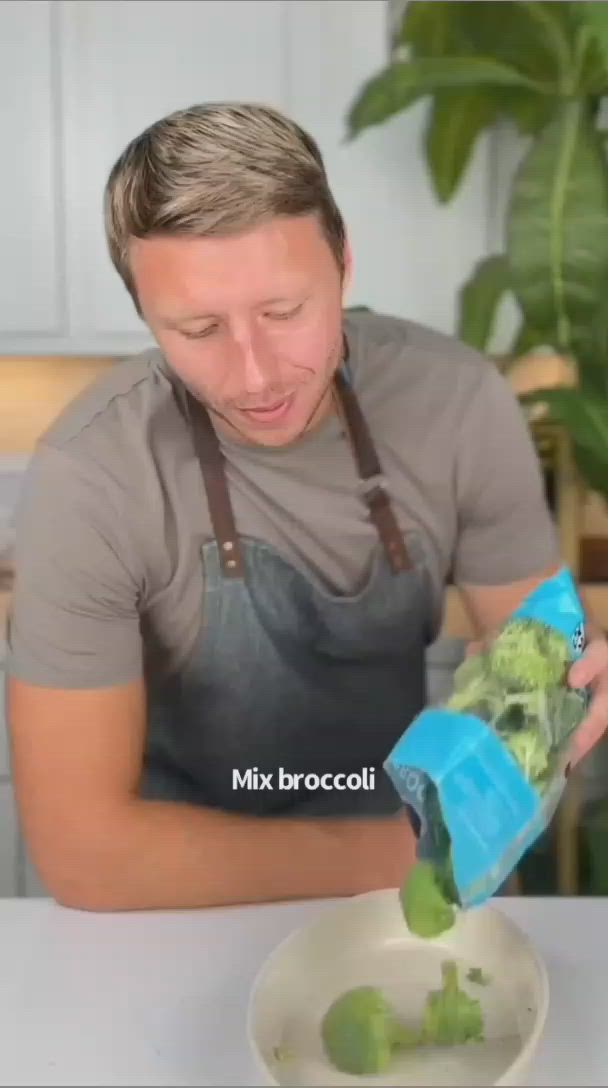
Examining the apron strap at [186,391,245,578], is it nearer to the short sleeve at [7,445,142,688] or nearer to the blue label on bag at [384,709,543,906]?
the short sleeve at [7,445,142,688]

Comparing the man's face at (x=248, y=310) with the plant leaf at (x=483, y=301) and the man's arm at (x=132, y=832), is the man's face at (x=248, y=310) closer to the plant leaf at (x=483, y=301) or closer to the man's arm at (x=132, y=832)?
the man's arm at (x=132, y=832)

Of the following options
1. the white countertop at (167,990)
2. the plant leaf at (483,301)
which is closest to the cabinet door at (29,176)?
the plant leaf at (483,301)

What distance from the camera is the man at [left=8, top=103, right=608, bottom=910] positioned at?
679 mm

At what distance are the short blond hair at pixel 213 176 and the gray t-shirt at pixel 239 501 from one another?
0.13 m

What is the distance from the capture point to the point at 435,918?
1.67 feet

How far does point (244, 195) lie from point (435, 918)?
0.40 meters

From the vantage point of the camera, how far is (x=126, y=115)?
1233 mm

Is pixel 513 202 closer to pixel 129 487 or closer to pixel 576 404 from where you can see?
pixel 576 404

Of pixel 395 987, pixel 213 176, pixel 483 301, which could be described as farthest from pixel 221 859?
pixel 483 301

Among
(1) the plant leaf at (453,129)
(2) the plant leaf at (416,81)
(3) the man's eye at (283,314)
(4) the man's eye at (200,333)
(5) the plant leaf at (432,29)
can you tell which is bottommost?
(4) the man's eye at (200,333)

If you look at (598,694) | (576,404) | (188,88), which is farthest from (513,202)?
(598,694)

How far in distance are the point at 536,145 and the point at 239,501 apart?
0.61m

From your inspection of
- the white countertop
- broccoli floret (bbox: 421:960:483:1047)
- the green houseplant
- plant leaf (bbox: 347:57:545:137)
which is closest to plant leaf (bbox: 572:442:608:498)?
the green houseplant

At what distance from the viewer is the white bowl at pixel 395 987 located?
1.68 feet
